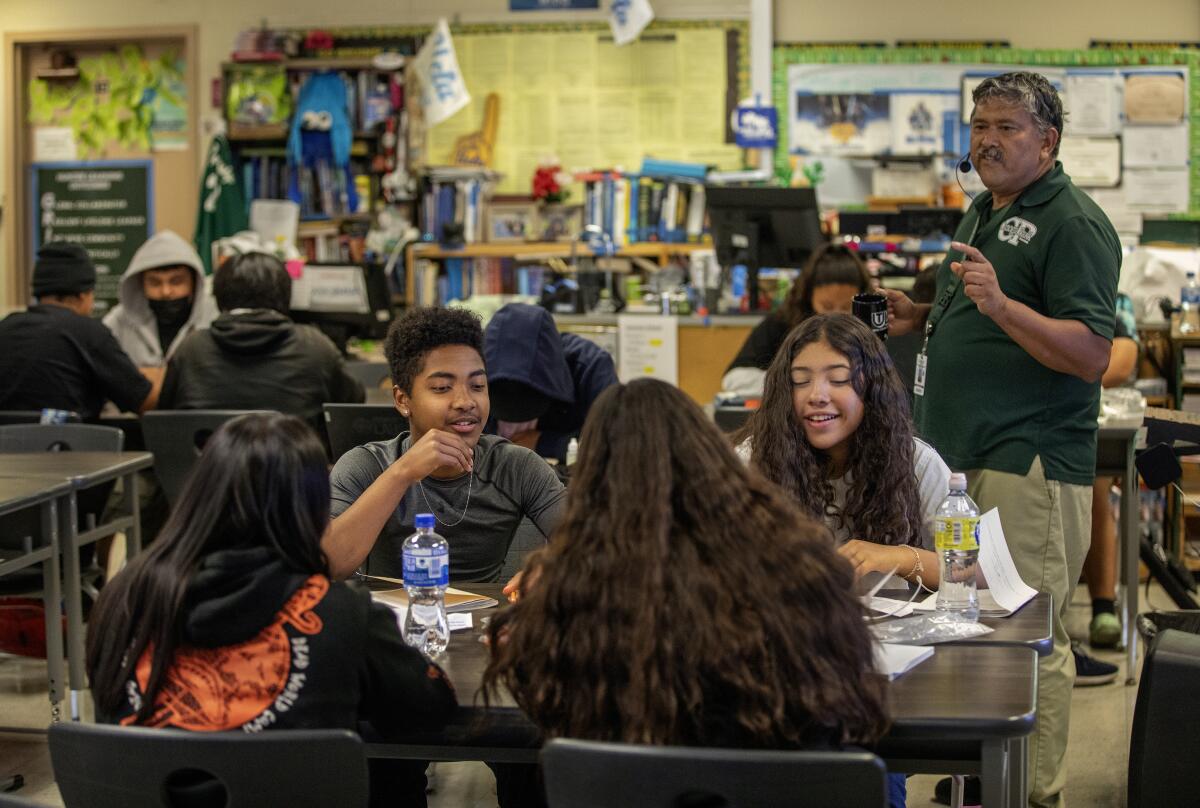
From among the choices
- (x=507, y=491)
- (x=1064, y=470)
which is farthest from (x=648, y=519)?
(x=1064, y=470)

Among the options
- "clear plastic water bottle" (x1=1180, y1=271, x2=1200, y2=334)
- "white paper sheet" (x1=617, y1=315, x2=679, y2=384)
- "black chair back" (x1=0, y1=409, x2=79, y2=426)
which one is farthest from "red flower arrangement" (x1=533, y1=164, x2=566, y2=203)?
"black chair back" (x1=0, y1=409, x2=79, y2=426)

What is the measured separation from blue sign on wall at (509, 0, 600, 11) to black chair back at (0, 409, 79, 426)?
4.54m

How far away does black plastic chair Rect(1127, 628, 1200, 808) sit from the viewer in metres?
2.37

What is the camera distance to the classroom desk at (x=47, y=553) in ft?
10.8

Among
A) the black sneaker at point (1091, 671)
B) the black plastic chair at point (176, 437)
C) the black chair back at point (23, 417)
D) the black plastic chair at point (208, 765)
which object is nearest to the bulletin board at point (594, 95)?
the black chair back at point (23, 417)

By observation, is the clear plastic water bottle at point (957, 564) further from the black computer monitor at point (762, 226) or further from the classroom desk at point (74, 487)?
the black computer monitor at point (762, 226)

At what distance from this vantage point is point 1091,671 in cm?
423

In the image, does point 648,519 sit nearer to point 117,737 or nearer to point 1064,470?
point 117,737

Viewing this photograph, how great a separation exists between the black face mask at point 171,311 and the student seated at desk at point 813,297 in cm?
227

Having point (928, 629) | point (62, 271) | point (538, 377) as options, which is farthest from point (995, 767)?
point (62, 271)

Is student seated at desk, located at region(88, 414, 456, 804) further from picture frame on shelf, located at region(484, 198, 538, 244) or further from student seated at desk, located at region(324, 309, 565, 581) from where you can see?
picture frame on shelf, located at region(484, 198, 538, 244)

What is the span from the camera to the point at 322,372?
4.48 metres

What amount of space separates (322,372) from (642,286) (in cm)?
232

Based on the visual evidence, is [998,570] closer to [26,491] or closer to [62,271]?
[26,491]
